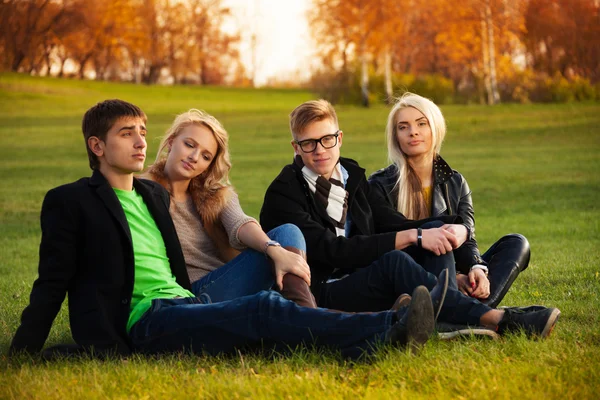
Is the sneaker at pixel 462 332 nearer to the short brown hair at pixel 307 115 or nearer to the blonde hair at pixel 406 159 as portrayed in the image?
the blonde hair at pixel 406 159

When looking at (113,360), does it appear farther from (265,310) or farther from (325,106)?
(325,106)

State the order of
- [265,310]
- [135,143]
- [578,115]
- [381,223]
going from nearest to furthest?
[265,310], [135,143], [381,223], [578,115]

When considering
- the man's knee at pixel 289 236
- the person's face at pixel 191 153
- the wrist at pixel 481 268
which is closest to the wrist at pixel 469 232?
the wrist at pixel 481 268

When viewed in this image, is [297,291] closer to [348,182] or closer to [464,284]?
[348,182]

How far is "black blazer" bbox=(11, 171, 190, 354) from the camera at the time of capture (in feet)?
12.7

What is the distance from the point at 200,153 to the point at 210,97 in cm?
4035

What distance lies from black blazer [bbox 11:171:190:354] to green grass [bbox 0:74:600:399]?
17 cm

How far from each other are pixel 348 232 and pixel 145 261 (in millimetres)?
1289

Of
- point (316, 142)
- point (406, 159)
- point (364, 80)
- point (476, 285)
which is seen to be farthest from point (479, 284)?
point (364, 80)

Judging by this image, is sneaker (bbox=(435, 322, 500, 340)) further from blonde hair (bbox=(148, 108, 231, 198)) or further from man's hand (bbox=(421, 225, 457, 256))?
blonde hair (bbox=(148, 108, 231, 198))

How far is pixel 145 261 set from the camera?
4.11 metres

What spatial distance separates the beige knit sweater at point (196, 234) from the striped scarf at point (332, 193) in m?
0.42

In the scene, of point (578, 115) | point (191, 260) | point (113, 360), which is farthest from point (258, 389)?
point (578, 115)

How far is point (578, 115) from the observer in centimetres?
2698
